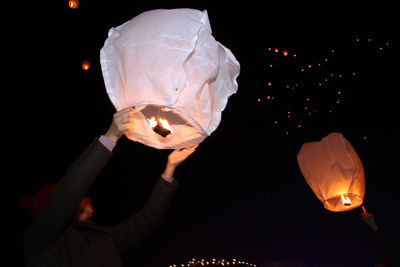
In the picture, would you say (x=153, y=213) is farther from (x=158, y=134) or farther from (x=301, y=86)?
(x=301, y=86)

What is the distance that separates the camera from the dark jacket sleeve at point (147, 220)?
1552 millimetres

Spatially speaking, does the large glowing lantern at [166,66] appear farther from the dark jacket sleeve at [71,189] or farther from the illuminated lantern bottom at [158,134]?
the dark jacket sleeve at [71,189]

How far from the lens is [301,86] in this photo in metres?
3.61

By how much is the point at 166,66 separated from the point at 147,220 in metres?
1.01

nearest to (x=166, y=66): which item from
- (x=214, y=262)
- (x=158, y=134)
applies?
(x=158, y=134)

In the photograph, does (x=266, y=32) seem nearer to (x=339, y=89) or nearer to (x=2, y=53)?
(x=339, y=89)

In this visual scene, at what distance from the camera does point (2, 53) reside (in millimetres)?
2152

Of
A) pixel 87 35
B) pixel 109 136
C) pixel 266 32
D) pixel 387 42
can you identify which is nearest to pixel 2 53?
pixel 87 35

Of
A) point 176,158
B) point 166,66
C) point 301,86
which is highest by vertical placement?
point 166,66

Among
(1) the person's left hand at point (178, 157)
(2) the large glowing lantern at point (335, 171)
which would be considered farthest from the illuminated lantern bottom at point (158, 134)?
(2) the large glowing lantern at point (335, 171)

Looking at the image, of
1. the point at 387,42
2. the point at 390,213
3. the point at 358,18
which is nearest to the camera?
the point at 358,18

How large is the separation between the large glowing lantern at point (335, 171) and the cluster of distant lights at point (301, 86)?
139 centimetres

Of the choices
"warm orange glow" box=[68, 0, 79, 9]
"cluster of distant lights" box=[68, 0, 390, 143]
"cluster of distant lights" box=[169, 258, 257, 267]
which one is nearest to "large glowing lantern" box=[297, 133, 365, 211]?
"cluster of distant lights" box=[68, 0, 390, 143]

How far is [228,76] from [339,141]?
1564mm
